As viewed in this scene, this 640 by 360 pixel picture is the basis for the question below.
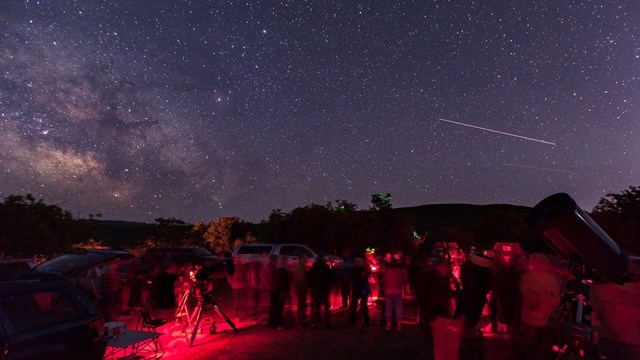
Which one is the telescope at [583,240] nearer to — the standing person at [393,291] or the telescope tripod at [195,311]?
the standing person at [393,291]

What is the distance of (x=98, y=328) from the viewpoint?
495 cm

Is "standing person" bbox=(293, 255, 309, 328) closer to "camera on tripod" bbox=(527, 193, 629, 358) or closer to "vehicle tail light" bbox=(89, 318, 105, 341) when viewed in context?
"vehicle tail light" bbox=(89, 318, 105, 341)

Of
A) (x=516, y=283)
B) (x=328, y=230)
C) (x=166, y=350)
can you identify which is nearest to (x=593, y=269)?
(x=516, y=283)

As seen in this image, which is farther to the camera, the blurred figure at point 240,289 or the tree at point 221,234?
the tree at point 221,234

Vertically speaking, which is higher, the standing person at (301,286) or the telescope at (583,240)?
the telescope at (583,240)

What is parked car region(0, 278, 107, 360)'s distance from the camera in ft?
13.0

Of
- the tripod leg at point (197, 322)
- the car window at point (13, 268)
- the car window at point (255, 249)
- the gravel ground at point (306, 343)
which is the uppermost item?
the car window at point (255, 249)

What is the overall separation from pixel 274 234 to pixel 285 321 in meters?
21.7

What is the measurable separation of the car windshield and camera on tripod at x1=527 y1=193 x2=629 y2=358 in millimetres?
9448

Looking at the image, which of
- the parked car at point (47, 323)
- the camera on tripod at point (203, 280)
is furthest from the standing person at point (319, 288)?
the parked car at point (47, 323)

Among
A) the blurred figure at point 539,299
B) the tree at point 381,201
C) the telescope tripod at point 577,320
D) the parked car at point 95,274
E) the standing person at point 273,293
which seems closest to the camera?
the telescope tripod at point 577,320

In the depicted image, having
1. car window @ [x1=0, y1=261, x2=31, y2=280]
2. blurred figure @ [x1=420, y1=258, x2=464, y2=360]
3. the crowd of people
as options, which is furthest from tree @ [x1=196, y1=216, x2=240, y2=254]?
blurred figure @ [x1=420, y1=258, x2=464, y2=360]

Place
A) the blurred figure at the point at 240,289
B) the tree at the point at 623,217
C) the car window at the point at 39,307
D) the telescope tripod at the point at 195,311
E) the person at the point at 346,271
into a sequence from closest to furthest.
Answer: the car window at the point at 39,307 → the telescope tripod at the point at 195,311 → the person at the point at 346,271 → the blurred figure at the point at 240,289 → the tree at the point at 623,217

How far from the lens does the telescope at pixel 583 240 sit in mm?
4445
